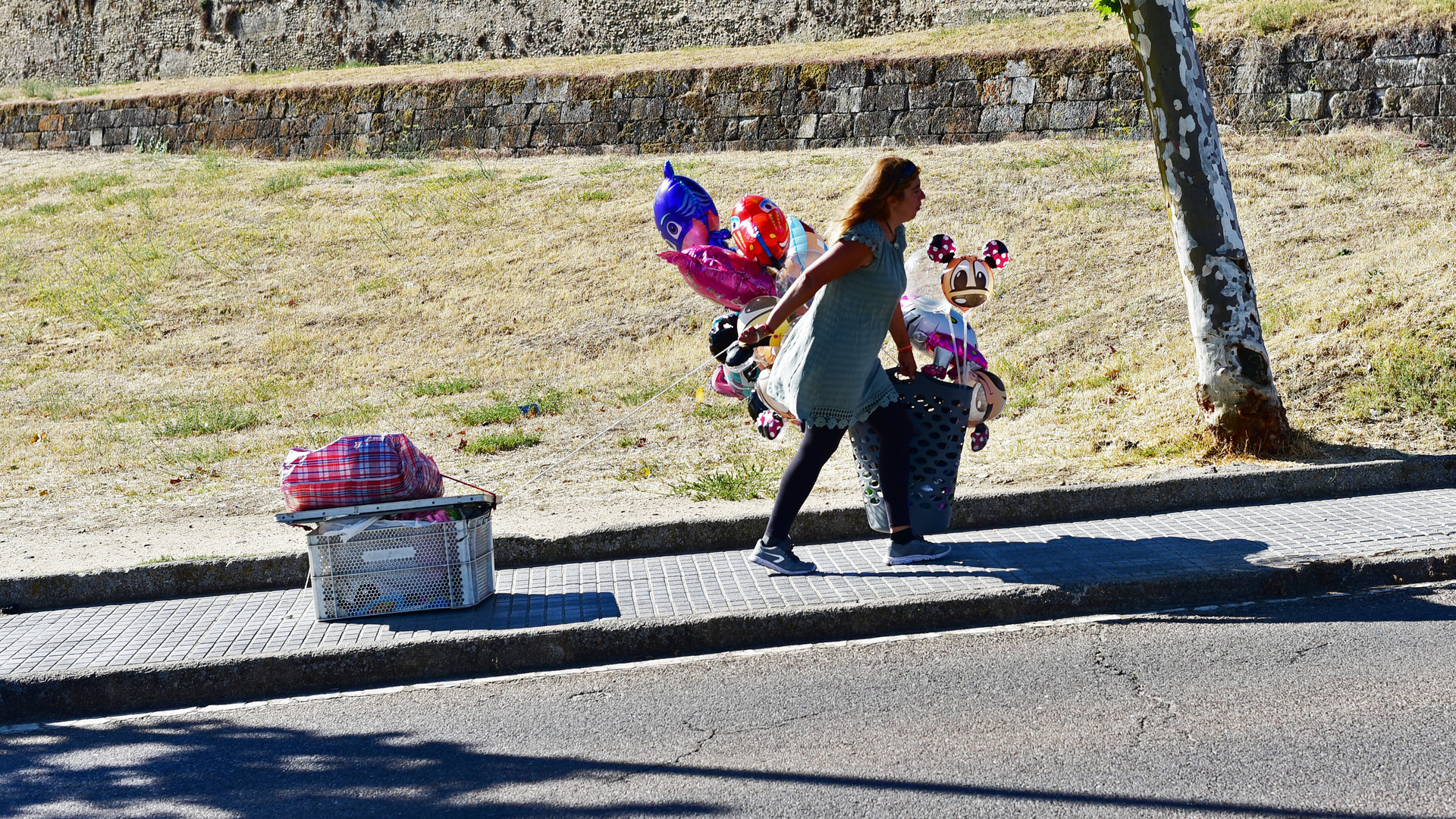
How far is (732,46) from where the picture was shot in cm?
2412

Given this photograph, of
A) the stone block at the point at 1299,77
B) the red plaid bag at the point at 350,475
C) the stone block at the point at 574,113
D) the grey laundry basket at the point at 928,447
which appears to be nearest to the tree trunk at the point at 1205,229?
the grey laundry basket at the point at 928,447

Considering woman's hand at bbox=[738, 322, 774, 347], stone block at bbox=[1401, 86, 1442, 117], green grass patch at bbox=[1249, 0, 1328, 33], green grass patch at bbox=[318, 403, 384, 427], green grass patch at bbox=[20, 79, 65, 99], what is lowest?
green grass patch at bbox=[318, 403, 384, 427]

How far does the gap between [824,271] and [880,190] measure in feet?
1.40

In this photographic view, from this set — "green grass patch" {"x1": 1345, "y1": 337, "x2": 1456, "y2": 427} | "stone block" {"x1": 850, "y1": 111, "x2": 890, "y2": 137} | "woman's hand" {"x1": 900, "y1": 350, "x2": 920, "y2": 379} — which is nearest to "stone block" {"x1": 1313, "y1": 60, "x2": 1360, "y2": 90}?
"stone block" {"x1": 850, "y1": 111, "x2": 890, "y2": 137}

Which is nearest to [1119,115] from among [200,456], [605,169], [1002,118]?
[1002,118]

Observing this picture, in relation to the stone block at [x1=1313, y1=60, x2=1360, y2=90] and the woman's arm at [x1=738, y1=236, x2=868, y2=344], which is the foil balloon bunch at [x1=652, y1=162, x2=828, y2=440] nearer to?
the woman's arm at [x1=738, y1=236, x2=868, y2=344]

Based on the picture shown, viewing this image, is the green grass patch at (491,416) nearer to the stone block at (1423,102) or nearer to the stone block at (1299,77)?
the stone block at (1299,77)

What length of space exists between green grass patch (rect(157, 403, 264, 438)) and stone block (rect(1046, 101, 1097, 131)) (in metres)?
11.7

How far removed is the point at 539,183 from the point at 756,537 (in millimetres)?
12711

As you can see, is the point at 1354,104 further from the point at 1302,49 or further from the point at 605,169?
the point at 605,169

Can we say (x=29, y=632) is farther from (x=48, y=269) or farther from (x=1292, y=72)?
(x=1292, y=72)

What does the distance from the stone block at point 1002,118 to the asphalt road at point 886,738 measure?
1355 centimetres

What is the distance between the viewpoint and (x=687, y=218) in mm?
6195

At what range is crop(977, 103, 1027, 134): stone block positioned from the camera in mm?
17547
